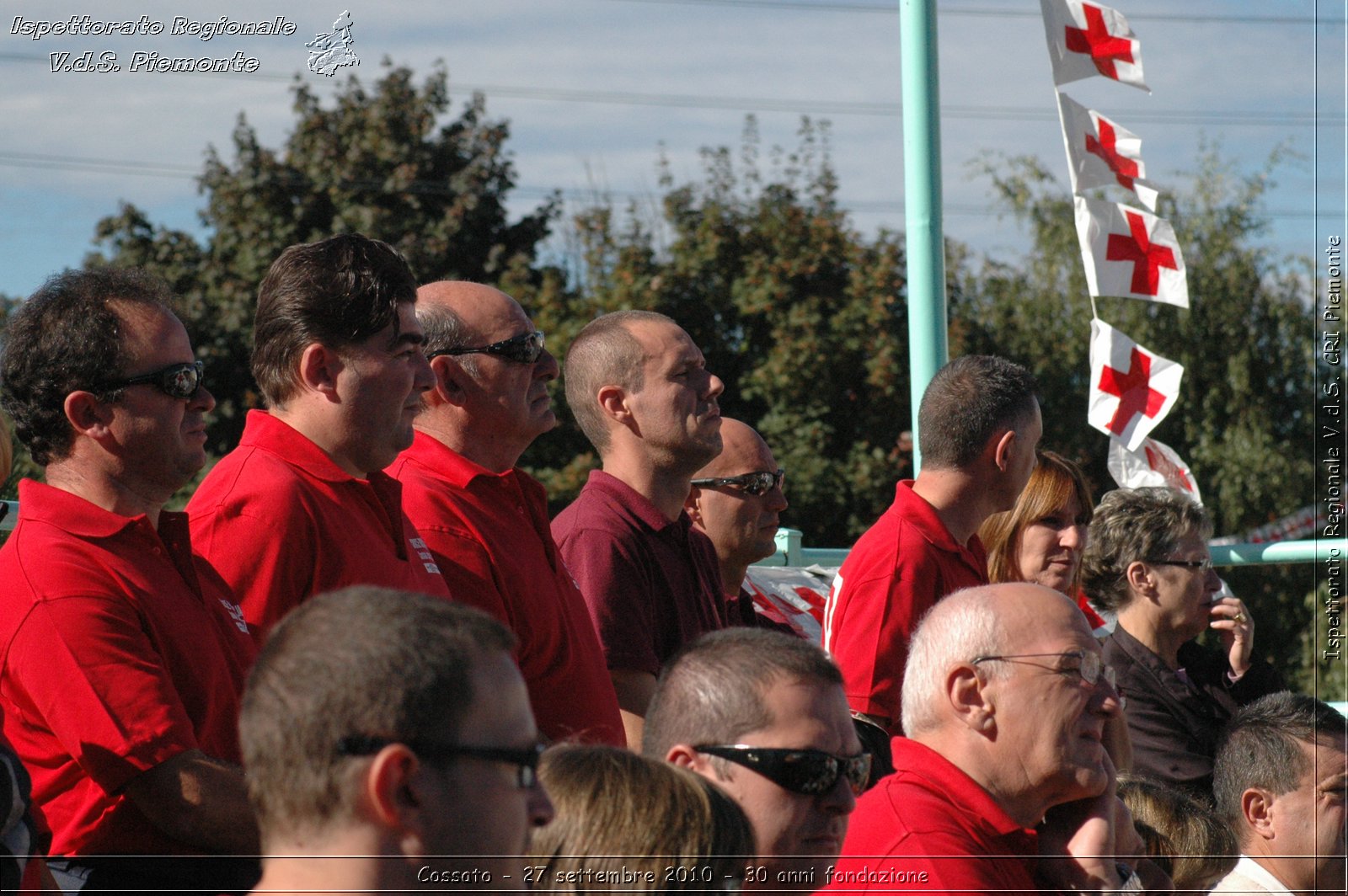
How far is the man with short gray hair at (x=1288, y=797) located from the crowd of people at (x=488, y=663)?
10 mm

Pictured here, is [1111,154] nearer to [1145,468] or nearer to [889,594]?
[1145,468]

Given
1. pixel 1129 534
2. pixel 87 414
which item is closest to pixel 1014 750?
pixel 87 414

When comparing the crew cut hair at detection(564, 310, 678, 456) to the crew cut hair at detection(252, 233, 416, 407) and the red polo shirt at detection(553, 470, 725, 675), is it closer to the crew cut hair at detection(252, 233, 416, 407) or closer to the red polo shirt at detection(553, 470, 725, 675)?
the red polo shirt at detection(553, 470, 725, 675)

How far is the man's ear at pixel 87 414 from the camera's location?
291cm

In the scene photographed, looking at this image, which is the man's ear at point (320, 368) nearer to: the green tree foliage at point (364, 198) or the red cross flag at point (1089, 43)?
the red cross flag at point (1089, 43)

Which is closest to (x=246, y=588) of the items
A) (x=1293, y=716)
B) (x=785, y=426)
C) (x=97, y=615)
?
(x=97, y=615)

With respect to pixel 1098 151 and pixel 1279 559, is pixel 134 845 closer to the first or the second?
pixel 1279 559

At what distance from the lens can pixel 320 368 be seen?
333 centimetres

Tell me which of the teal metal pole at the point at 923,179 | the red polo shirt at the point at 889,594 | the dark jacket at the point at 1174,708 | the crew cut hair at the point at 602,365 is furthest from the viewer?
the teal metal pole at the point at 923,179

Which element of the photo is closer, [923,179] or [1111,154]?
[923,179]

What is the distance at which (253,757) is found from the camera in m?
1.70

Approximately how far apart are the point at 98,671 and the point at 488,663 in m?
1.16

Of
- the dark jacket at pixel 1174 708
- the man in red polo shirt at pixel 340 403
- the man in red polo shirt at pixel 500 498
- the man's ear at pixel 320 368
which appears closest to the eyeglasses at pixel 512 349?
the man in red polo shirt at pixel 500 498

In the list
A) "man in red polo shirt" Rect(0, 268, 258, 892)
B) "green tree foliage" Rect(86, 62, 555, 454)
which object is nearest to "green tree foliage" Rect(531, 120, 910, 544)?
"green tree foliage" Rect(86, 62, 555, 454)
